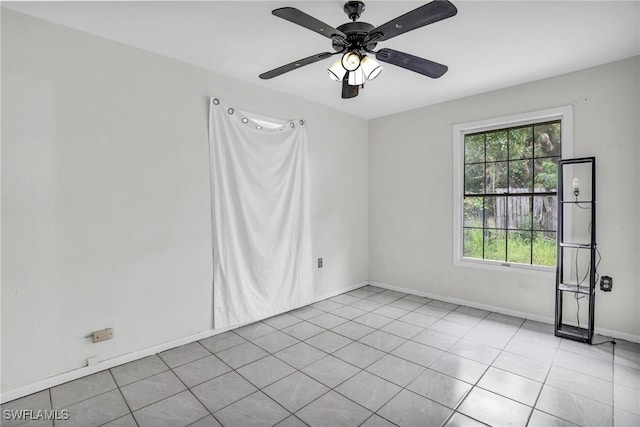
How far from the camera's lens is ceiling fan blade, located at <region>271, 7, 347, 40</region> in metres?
1.55

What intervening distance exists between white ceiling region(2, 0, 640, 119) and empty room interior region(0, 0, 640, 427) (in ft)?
0.06

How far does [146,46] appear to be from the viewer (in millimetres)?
2559

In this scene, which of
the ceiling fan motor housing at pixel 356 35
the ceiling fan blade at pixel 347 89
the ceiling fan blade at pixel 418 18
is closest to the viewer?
the ceiling fan blade at pixel 418 18

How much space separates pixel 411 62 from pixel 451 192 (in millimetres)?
2232

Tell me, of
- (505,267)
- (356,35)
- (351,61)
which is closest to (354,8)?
(356,35)

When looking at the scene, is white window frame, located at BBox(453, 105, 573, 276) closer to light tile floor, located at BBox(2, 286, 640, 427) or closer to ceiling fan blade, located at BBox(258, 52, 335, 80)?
light tile floor, located at BBox(2, 286, 640, 427)

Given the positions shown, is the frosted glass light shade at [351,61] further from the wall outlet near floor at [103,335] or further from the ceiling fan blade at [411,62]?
the wall outlet near floor at [103,335]

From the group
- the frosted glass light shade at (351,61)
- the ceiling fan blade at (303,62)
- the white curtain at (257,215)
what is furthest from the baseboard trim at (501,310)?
the ceiling fan blade at (303,62)

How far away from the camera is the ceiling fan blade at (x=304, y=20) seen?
1551 mm

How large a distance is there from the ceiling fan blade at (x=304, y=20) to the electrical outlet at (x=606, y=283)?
3.19 meters

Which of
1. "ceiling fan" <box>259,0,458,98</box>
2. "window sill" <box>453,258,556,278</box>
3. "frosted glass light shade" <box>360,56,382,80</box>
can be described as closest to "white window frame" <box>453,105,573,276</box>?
"window sill" <box>453,258,556,278</box>

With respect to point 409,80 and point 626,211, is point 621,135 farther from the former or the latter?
point 409,80

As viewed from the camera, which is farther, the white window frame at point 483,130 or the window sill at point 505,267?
the window sill at point 505,267

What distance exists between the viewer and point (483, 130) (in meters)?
3.74
